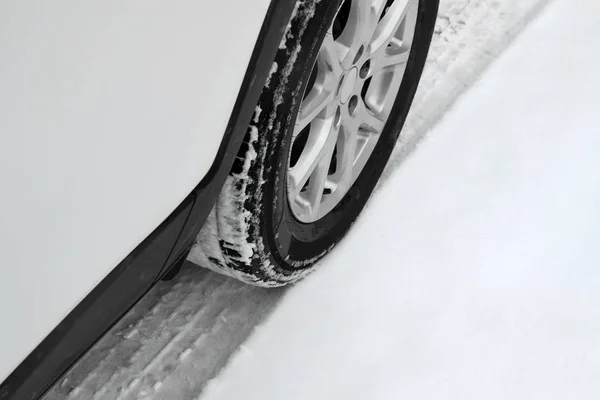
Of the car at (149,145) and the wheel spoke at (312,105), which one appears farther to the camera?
the wheel spoke at (312,105)

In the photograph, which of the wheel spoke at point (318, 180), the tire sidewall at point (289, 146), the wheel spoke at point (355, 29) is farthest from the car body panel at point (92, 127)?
the wheel spoke at point (318, 180)

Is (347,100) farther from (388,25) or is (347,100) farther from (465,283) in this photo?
(465,283)

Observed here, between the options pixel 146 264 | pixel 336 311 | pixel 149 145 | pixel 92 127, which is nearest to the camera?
pixel 92 127

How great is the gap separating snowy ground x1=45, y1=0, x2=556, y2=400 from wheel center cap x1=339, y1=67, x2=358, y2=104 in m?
A: 0.42

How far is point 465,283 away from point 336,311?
32 centimetres

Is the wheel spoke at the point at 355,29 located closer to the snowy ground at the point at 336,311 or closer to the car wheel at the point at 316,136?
the car wheel at the point at 316,136

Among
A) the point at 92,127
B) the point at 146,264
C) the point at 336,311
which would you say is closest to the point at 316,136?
the point at 336,311

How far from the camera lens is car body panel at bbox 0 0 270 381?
735mm

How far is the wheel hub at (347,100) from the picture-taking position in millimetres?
1423

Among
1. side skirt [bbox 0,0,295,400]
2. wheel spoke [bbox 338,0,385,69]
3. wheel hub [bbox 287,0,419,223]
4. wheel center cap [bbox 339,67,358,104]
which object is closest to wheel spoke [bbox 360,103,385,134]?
wheel hub [bbox 287,0,419,223]

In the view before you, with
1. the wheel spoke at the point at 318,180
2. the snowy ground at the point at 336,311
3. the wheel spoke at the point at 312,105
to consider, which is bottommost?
the snowy ground at the point at 336,311

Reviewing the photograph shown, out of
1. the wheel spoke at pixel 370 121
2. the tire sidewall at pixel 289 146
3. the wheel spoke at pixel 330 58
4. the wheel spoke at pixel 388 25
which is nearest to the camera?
the tire sidewall at pixel 289 146

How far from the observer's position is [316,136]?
60.2 inches

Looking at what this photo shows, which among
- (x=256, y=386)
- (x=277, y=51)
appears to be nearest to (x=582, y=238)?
(x=256, y=386)
